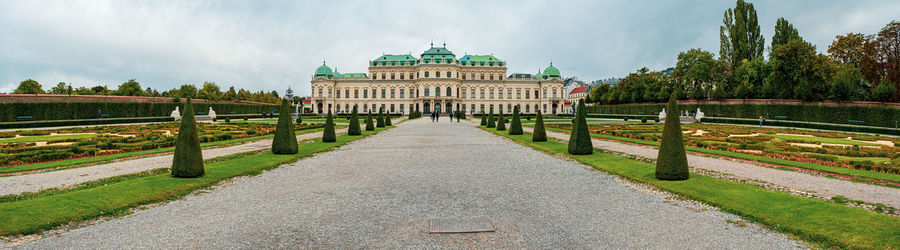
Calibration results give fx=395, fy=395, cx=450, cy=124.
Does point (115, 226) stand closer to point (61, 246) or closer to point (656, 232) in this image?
point (61, 246)

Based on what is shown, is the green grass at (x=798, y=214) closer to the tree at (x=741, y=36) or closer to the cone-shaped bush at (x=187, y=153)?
the cone-shaped bush at (x=187, y=153)

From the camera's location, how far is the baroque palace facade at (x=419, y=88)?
264ft

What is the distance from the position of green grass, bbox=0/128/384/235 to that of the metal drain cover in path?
4456mm

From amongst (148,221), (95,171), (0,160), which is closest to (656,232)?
(148,221)

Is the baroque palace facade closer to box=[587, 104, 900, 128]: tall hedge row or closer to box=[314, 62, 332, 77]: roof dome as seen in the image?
box=[314, 62, 332, 77]: roof dome

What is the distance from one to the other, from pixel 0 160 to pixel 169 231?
10.0m

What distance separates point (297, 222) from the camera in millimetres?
5148

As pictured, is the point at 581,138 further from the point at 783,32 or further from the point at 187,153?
the point at 783,32

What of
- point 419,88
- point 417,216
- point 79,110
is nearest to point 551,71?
point 419,88

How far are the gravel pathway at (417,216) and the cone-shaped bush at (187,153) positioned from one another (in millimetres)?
1049

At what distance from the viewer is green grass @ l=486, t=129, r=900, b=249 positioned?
433cm

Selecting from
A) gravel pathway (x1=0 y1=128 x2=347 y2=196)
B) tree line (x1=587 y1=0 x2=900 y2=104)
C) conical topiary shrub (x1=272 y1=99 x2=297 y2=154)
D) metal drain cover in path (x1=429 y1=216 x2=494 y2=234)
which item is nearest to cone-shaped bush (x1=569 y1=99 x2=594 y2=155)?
metal drain cover in path (x1=429 y1=216 x2=494 y2=234)

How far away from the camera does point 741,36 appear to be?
44906mm

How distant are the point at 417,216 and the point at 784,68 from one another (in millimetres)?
41431
